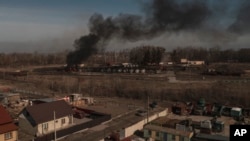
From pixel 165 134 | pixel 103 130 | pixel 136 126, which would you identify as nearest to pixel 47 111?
pixel 103 130

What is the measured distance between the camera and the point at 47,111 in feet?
77.6

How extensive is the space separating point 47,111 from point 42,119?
124 centimetres

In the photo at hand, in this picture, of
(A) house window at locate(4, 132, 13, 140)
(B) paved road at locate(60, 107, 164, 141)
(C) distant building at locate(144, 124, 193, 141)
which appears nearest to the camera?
(A) house window at locate(4, 132, 13, 140)

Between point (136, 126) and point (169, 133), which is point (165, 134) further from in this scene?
point (136, 126)

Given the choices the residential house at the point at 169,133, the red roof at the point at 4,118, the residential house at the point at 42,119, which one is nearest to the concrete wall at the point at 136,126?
the residential house at the point at 169,133

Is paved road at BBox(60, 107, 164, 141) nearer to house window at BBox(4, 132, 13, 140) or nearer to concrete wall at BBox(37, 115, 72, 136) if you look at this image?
concrete wall at BBox(37, 115, 72, 136)

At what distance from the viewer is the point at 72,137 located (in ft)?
70.6

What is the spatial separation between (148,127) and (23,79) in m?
42.1

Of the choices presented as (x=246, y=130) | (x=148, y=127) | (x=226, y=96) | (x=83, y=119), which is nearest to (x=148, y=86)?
(x=226, y=96)

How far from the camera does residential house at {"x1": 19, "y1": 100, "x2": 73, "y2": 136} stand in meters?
22.3

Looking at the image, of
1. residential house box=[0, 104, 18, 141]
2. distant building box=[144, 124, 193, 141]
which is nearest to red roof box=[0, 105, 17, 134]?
residential house box=[0, 104, 18, 141]

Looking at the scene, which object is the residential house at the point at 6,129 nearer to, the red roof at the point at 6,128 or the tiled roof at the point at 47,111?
the red roof at the point at 6,128

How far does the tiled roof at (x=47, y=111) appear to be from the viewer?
22.6 meters

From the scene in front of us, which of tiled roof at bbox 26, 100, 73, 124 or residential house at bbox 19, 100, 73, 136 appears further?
tiled roof at bbox 26, 100, 73, 124
